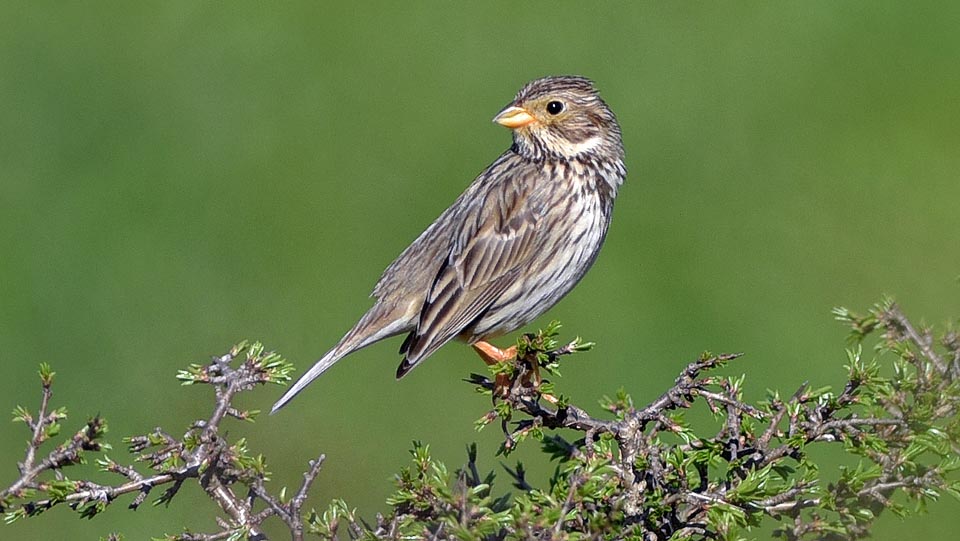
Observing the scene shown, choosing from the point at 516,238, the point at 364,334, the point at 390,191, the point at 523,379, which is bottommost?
the point at 523,379

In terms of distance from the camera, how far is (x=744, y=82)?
12.7 m

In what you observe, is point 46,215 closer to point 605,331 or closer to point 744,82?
point 605,331

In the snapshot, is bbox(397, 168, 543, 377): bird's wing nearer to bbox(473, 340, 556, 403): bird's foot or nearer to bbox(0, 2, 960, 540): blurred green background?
bbox(473, 340, 556, 403): bird's foot

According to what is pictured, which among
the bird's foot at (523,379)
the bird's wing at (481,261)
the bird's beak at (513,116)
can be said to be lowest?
the bird's foot at (523,379)

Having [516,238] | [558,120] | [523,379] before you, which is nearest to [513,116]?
[558,120]

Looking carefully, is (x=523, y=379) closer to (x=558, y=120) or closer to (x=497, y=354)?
(x=497, y=354)

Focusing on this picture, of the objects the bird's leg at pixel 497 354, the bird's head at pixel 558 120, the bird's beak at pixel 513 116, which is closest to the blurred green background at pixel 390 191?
the bird's leg at pixel 497 354

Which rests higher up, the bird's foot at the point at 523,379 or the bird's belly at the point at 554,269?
the bird's belly at the point at 554,269

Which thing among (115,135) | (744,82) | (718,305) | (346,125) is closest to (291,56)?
(346,125)

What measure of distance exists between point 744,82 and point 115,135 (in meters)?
5.11

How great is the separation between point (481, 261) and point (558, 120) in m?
0.79

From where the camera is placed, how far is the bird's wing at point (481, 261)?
6613mm

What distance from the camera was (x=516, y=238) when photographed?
22.5ft

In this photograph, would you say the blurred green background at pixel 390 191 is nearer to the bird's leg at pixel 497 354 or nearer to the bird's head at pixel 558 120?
the bird's leg at pixel 497 354
